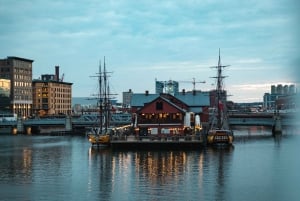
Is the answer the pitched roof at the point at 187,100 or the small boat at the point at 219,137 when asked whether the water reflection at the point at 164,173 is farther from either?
the pitched roof at the point at 187,100

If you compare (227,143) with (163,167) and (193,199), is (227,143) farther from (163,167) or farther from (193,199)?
(193,199)

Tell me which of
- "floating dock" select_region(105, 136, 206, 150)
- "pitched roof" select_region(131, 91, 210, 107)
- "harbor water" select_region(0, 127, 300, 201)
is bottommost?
"harbor water" select_region(0, 127, 300, 201)

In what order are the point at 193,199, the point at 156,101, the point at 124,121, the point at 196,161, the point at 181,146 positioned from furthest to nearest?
the point at 124,121, the point at 156,101, the point at 181,146, the point at 196,161, the point at 193,199

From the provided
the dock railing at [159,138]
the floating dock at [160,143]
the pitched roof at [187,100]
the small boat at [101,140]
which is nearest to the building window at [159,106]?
the dock railing at [159,138]

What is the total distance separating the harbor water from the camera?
49.3 m

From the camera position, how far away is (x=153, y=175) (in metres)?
62.1

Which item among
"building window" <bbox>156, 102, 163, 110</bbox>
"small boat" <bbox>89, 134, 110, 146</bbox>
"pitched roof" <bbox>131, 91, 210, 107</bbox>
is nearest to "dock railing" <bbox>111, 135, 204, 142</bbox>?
"small boat" <bbox>89, 134, 110, 146</bbox>

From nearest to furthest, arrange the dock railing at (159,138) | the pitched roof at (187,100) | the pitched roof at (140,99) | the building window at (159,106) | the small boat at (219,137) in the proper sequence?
the dock railing at (159,138)
the small boat at (219,137)
the building window at (159,106)
the pitched roof at (140,99)
the pitched roof at (187,100)

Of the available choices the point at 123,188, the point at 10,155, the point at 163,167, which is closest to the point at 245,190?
the point at 123,188

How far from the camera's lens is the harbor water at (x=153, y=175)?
49281 millimetres

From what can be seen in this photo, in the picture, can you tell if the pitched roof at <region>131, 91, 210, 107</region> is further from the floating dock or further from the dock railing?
the floating dock

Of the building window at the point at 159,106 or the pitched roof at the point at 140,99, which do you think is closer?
the building window at the point at 159,106

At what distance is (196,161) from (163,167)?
831 centimetres

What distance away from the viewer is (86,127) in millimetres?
172375
